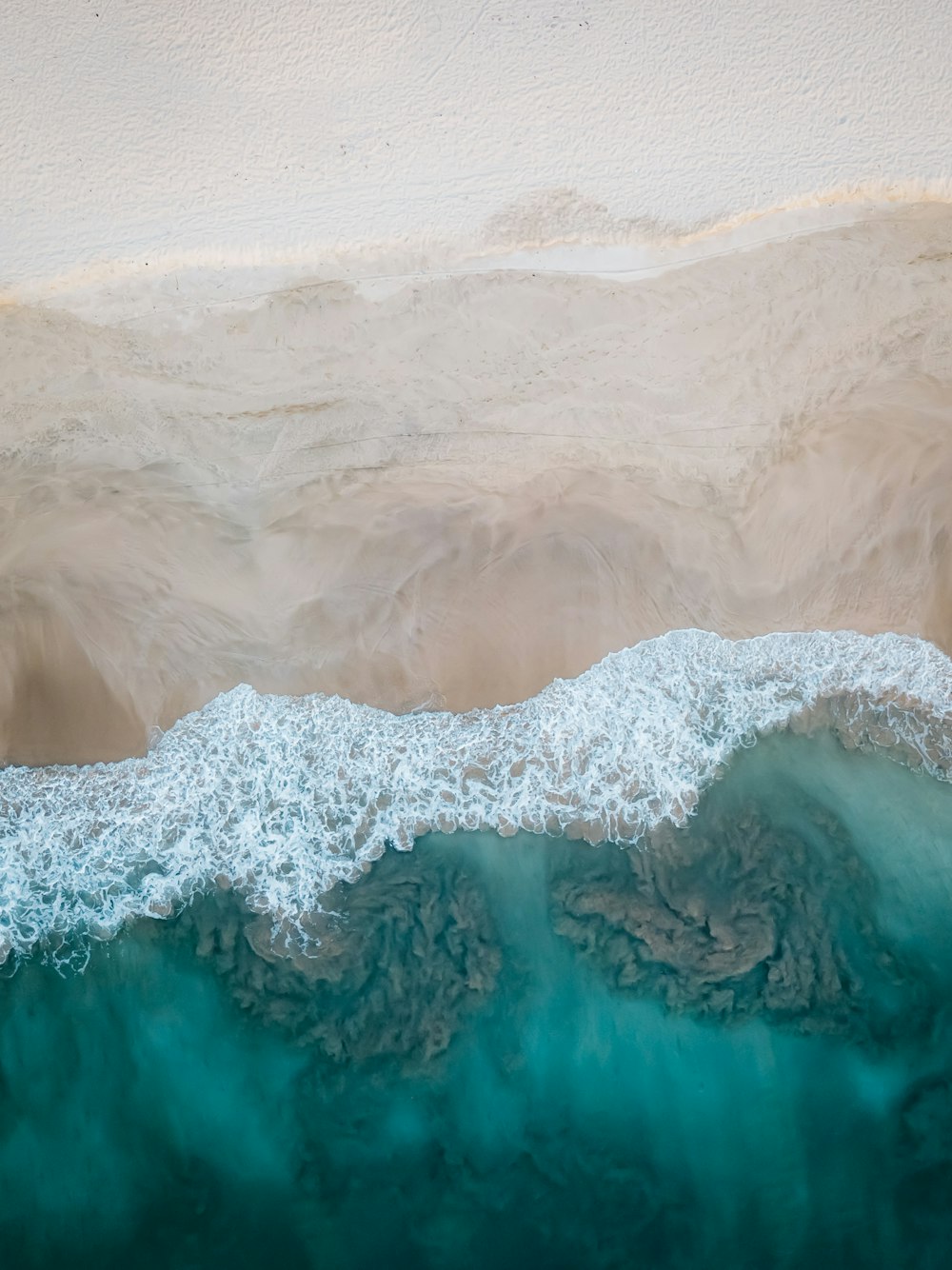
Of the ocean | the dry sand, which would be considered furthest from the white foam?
the dry sand

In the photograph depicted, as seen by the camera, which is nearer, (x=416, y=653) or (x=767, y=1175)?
(x=767, y=1175)

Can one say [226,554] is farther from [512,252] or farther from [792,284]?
[792,284]

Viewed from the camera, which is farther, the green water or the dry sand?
the dry sand

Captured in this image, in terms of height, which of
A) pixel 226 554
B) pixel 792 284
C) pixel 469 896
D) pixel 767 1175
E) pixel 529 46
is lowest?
pixel 767 1175

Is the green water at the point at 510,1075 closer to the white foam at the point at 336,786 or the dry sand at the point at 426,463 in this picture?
the white foam at the point at 336,786

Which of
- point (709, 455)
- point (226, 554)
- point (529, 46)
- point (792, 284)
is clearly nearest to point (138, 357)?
point (226, 554)

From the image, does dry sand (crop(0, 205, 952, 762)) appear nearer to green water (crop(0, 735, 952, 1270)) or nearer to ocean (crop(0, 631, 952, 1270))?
ocean (crop(0, 631, 952, 1270))

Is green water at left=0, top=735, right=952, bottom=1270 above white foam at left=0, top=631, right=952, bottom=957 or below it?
below
